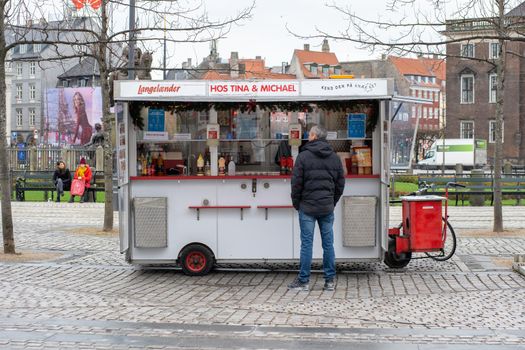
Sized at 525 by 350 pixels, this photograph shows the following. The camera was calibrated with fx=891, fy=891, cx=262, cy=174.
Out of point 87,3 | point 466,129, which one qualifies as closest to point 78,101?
point 466,129

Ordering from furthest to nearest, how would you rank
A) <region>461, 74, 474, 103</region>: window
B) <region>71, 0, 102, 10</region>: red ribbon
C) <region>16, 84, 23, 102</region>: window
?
<region>16, 84, 23, 102</region>: window → <region>461, 74, 474, 103</region>: window → <region>71, 0, 102, 10</region>: red ribbon

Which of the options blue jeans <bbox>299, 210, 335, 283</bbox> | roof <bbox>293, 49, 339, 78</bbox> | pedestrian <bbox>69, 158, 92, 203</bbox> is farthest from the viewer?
roof <bbox>293, 49, 339, 78</bbox>

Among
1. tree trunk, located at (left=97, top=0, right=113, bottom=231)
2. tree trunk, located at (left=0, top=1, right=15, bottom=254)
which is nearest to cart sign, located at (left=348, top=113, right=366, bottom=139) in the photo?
tree trunk, located at (left=0, top=1, right=15, bottom=254)

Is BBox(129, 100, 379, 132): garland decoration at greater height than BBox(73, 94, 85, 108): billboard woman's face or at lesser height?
lesser

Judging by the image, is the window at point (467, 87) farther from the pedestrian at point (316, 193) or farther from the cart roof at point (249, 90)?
the pedestrian at point (316, 193)

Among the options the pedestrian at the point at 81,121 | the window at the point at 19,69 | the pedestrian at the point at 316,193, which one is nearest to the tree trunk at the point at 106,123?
the pedestrian at the point at 316,193

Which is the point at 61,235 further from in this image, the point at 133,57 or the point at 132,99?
the point at 132,99

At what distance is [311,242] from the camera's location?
11086 mm

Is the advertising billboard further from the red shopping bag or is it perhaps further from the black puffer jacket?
the black puffer jacket

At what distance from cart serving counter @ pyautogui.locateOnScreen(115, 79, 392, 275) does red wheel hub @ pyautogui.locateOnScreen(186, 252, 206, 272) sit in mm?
14

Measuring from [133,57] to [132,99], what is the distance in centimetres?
768

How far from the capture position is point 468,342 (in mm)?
7945

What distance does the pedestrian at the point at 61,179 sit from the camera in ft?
107

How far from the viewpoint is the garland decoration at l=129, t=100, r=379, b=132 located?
12680 millimetres
